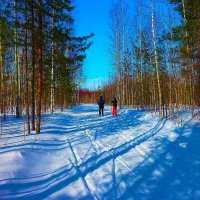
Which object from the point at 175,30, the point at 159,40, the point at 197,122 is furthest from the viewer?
the point at 159,40

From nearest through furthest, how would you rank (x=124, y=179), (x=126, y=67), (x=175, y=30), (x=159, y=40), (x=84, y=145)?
1. (x=124, y=179)
2. (x=84, y=145)
3. (x=175, y=30)
4. (x=159, y=40)
5. (x=126, y=67)

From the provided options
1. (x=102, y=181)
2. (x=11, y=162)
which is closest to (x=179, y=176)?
(x=102, y=181)

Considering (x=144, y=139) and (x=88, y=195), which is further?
(x=144, y=139)

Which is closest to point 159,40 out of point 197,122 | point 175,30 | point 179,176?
point 175,30

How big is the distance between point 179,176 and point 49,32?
948 cm

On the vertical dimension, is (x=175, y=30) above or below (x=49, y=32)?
above

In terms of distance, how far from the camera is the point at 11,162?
21.2 ft

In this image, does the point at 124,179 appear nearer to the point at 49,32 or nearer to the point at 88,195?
the point at 88,195

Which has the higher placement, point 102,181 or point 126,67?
point 126,67

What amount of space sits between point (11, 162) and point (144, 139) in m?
5.93

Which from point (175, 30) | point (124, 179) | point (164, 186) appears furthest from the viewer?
point (175, 30)

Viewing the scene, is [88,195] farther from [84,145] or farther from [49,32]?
[49,32]

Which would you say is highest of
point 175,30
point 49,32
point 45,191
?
point 175,30

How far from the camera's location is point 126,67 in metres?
35.8
